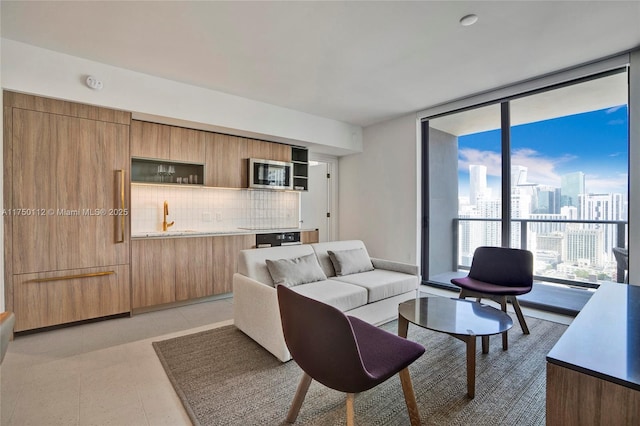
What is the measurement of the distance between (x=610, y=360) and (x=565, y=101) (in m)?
4.12

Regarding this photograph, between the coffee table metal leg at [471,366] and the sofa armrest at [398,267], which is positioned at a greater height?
the sofa armrest at [398,267]

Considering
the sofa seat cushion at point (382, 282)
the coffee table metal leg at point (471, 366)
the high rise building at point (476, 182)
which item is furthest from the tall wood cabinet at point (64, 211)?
the high rise building at point (476, 182)

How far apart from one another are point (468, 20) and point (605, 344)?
2.52 meters

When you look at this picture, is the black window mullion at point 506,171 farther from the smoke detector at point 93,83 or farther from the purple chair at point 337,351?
the smoke detector at point 93,83

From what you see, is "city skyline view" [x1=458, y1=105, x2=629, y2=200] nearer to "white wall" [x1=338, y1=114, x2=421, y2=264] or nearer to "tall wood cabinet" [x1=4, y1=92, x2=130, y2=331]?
"white wall" [x1=338, y1=114, x2=421, y2=264]

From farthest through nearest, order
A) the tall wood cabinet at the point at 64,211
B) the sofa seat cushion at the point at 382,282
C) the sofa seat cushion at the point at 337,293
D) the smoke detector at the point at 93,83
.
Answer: the smoke detector at the point at 93,83
the sofa seat cushion at the point at 382,282
the tall wood cabinet at the point at 64,211
the sofa seat cushion at the point at 337,293

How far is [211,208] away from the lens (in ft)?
15.1

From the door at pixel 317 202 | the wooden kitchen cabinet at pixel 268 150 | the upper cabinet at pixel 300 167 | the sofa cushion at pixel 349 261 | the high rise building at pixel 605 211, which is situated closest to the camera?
the high rise building at pixel 605 211

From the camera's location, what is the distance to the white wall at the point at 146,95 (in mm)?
2852

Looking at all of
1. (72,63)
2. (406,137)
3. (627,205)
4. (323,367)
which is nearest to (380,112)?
(406,137)

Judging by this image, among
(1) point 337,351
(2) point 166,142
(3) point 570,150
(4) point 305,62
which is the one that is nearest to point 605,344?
(1) point 337,351

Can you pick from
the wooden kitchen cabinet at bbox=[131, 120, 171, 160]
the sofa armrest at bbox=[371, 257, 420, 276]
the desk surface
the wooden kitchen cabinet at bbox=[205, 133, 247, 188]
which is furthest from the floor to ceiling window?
the wooden kitchen cabinet at bbox=[131, 120, 171, 160]

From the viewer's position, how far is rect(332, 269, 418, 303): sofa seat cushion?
2996mm

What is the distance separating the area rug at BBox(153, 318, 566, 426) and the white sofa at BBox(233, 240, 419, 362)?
0.23 m
